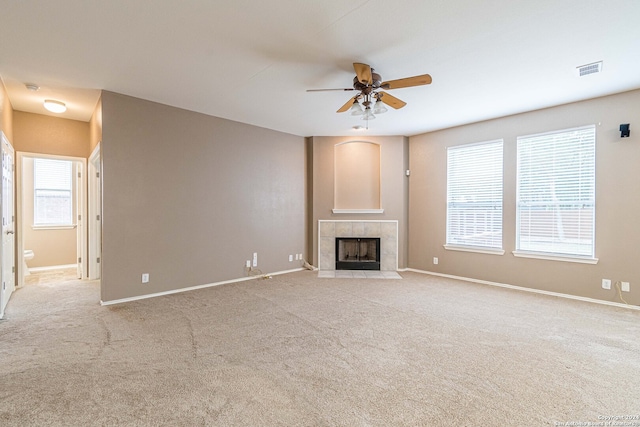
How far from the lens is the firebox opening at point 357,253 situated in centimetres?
596

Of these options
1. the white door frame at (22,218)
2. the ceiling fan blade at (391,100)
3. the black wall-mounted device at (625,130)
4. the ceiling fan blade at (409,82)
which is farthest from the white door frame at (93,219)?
the black wall-mounted device at (625,130)

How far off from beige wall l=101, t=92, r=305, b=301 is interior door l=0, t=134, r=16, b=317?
113 cm

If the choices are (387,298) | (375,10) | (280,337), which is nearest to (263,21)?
(375,10)

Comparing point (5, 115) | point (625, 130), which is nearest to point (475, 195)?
point (625, 130)

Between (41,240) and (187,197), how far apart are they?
3757 millimetres

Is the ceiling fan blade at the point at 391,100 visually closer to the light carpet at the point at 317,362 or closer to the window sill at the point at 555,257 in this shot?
the light carpet at the point at 317,362

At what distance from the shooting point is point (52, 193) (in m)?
6.07

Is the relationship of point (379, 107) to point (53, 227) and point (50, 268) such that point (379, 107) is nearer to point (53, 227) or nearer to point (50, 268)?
point (53, 227)

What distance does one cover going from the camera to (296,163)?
609cm

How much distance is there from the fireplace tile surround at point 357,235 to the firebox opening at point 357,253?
93mm

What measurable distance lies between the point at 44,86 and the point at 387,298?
518 cm

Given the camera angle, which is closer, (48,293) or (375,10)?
(375,10)

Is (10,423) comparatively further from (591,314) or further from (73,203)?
(73,203)

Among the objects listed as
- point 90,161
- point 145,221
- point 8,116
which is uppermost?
point 8,116
